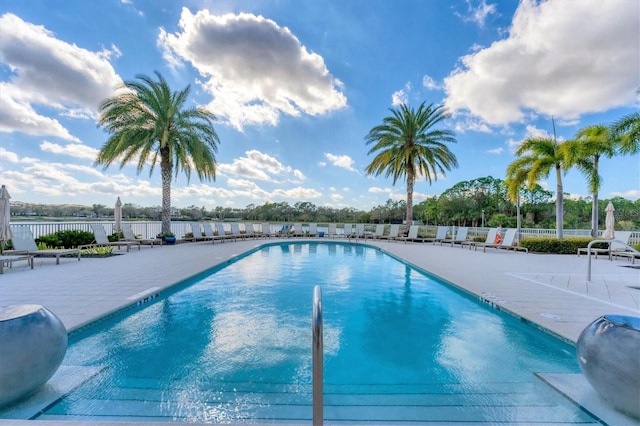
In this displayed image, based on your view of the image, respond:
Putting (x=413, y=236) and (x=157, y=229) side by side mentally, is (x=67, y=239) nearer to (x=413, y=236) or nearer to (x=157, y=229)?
(x=157, y=229)

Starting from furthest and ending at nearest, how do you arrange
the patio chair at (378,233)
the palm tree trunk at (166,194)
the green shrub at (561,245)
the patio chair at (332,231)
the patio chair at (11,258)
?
the patio chair at (332,231) → the patio chair at (378,233) → the palm tree trunk at (166,194) → the green shrub at (561,245) → the patio chair at (11,258)

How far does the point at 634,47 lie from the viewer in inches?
337

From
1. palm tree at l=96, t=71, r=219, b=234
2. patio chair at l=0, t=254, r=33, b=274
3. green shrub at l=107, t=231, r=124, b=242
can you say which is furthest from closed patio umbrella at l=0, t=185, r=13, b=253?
palm tree at l=96, t=71, r=219, b=234

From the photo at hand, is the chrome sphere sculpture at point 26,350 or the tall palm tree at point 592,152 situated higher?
the tall palm tree at point 592,152

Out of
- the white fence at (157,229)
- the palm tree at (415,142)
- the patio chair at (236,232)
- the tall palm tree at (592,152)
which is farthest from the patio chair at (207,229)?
the tall palm tree at (592,152)

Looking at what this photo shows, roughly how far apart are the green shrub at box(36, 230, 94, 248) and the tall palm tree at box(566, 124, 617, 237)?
786 inches

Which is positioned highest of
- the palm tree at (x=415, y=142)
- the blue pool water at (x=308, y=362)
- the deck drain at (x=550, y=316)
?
the palm tree at (x=415, y=142)

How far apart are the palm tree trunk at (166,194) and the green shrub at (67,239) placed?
9.94ft

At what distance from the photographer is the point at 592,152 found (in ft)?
42.0

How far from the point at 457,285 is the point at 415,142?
12.2 m

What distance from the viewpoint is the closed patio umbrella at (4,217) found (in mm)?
8133

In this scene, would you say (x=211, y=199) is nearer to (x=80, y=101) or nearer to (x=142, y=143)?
(x=142, y=143)

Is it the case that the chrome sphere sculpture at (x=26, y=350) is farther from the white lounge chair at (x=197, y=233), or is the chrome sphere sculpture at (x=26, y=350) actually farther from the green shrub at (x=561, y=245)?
the green shrub at (x=561, y=245)

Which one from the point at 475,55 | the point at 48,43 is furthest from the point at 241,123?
the point at 475,55
